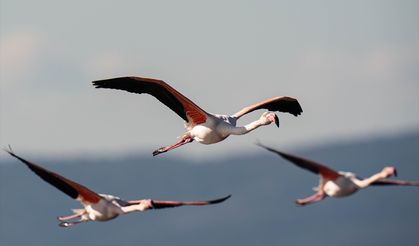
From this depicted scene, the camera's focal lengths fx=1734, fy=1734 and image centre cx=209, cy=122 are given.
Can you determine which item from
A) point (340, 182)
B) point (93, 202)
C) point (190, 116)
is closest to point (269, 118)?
point (190, 116)

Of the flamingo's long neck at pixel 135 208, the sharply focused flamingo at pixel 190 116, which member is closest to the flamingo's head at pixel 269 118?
the sharply focused flamingo at pixel 190 116

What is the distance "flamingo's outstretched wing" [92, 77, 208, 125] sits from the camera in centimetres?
4190

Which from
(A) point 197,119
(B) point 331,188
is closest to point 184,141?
(A) point 197,119

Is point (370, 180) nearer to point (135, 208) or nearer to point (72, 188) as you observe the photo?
point (135, 208)

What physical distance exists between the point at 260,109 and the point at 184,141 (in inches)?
94.6

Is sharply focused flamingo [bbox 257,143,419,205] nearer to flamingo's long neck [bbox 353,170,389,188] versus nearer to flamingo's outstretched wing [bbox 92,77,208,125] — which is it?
flamingo's long neck [bbox 353,170,389,188]

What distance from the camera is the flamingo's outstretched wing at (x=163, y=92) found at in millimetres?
41897

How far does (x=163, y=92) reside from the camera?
4244cm

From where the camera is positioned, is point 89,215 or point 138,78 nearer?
point 89,215

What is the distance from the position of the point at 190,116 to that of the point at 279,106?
3304 mm

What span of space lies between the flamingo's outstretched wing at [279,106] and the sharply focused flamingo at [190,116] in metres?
0.73

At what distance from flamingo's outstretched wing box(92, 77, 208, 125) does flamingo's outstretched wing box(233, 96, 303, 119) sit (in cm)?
165

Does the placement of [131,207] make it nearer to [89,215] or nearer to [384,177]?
[89,215]

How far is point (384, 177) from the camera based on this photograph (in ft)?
117
